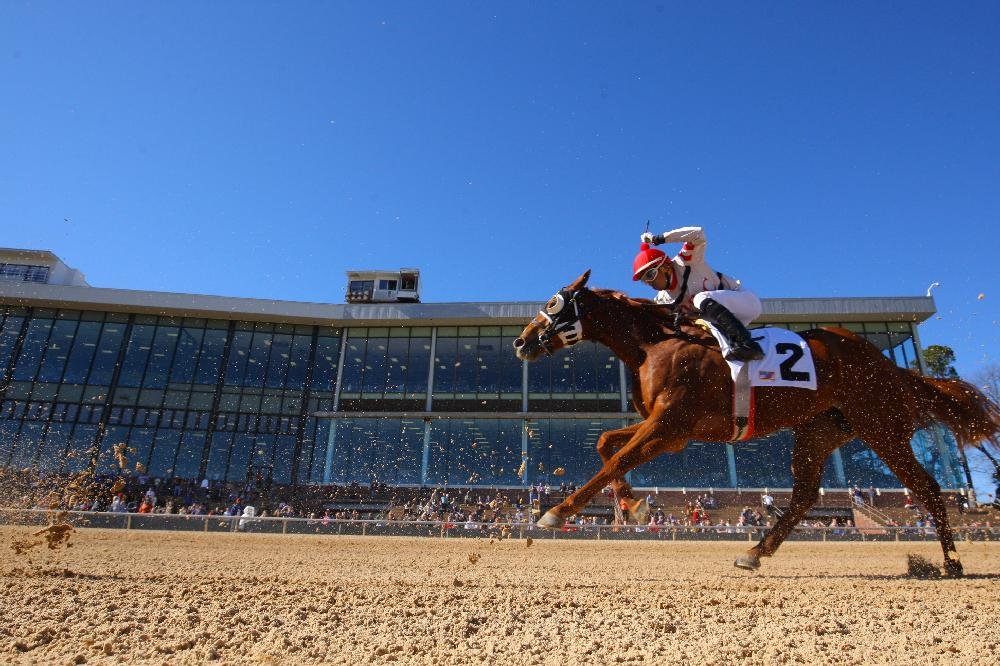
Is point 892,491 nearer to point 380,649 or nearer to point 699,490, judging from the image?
point 699,490

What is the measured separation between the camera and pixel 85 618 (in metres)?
3.29

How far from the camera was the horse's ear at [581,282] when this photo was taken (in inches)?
244

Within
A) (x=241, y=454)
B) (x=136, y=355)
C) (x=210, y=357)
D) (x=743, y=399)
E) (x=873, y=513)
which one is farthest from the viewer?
(x=210, y=357)

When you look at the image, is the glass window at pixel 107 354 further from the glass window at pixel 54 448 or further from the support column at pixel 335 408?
the support column at pixel 335 408

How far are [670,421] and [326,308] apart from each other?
3542 cm

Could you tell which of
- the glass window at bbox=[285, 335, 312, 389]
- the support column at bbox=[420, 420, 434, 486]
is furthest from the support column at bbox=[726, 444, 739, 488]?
the glass window at bbox=[285, 335, 312, 389]

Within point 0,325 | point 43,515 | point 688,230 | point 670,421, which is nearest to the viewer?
point 670,421

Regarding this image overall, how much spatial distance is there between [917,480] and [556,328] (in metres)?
4.25

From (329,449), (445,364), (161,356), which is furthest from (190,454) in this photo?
(445,364)

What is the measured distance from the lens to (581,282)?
20.4 ft

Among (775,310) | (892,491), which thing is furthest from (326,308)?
(892,491)

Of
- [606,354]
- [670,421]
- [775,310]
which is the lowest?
[670,421]

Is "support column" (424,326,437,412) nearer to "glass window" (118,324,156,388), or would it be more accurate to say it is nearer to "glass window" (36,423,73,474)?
"glass window" (118,324,156,388)

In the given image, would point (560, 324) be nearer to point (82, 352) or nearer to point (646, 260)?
point (646, 260)
